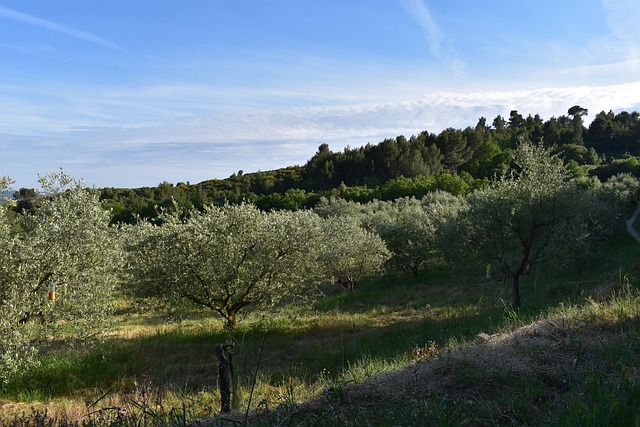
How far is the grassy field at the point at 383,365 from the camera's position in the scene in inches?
151

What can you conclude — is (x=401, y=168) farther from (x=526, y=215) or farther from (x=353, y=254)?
(x=526, y=215)

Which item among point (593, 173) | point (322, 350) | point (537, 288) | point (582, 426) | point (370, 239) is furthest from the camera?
point (593, 173)

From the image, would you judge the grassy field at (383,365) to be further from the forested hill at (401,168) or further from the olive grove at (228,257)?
the forested hill at (401,168)

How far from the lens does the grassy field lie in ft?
12.6

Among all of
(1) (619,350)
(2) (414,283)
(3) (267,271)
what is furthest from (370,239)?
(1) (619,350)

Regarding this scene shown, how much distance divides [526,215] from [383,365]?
479 inches

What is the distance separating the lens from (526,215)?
56.8ft

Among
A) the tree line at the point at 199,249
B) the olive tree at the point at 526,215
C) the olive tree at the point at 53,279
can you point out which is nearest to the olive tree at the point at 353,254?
the tree line at the point at 199,249

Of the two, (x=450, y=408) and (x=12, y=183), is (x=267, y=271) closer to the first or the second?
(x=12, y=183)

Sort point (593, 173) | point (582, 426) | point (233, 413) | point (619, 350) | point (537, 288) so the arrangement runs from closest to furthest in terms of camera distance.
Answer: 1. point (582, 426)
2. point (233, 413)
3. point (619, 350)
4. point (537, 288)
5. point (593, 173)

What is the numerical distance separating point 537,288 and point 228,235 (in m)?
18.6

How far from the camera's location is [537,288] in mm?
24391

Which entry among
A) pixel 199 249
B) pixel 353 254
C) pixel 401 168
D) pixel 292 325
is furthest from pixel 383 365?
pixel 401 168

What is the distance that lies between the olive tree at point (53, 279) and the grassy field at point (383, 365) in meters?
1.50
